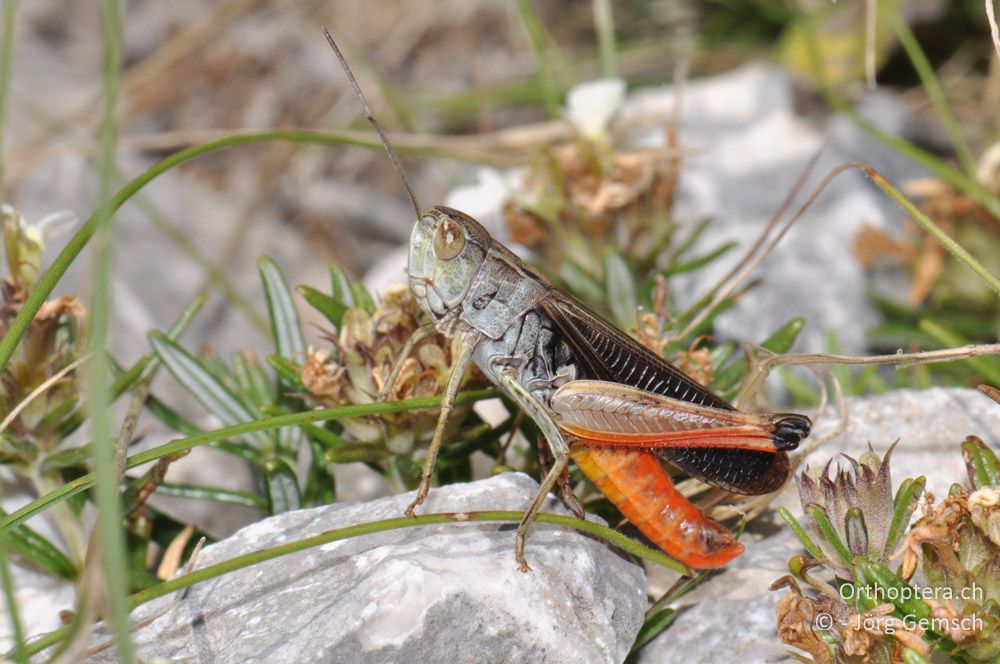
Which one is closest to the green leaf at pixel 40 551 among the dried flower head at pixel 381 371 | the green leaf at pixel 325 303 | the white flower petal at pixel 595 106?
the dried flower head at pixel 381 371

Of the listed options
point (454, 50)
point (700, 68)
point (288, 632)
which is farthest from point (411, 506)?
point (454, 50)

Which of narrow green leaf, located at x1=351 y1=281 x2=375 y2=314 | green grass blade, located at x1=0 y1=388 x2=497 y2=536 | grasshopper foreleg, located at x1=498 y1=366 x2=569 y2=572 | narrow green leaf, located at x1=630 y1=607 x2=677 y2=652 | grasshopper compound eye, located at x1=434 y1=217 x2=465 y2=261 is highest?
grasshopper compound eye, located at x1=434 y1=217 x2=465 y2=261

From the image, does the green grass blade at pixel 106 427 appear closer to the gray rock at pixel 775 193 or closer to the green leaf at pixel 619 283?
the green leaf at pixel 619 283

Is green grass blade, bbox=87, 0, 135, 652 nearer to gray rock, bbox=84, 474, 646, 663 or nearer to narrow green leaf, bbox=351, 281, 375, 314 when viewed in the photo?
gray rock, bbox=84, 474, 646, 663

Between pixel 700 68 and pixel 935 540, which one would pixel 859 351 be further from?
pixel 700 68

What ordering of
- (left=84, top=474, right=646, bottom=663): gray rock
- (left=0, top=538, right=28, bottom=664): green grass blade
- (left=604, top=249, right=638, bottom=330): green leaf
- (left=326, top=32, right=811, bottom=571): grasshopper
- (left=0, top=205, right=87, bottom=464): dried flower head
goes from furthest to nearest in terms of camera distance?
(left=604, top=249, right=638, bottom=330): green leaf, (left=0, top=205, right=87, bottom=464): dried flower head, (left=326, top=32, right=811, bottom=571): grasshopper, (left=84, top=474, right=646, bottom=663): gray rock, (left=0, top=538, right=28, bottom=664): green grass blade

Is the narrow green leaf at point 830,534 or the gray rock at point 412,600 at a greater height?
the gray rock at point 412,600

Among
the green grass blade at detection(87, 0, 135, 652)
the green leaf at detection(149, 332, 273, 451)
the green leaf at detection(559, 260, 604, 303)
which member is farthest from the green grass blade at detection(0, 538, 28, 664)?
the green leaf at detection(559, 260, 604, 303)
